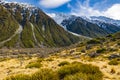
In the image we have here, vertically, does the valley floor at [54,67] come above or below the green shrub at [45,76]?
below

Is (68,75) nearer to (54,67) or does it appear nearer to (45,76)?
(45,76)

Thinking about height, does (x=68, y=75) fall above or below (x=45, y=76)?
below

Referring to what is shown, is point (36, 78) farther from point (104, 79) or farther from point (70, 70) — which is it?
point (104, 79)

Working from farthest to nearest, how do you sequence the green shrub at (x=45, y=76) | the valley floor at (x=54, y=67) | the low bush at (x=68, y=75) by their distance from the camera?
the valley floor at (x=54, y=67) → the green shrub at (x=45, y=76) → the low bush at (x=68, y=75)

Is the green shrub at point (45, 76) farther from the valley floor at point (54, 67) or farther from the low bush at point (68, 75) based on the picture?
the valley floor at point (54, 67)

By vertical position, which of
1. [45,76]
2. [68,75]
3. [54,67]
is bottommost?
[54,67]

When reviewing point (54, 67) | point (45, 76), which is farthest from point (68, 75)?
point (54, 67)

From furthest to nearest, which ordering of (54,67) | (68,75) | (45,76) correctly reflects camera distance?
(54,67) → (68,75) → (45,76)

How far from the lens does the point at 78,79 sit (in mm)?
13055

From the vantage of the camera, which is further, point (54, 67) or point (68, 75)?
point (54, 67)

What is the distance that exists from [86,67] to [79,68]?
0.48 m

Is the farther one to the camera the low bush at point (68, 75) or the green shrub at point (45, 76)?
the green shrub at point (45, 76)

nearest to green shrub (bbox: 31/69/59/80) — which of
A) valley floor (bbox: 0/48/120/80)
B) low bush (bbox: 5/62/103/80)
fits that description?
low bush (bbox: 5/62/103/80)

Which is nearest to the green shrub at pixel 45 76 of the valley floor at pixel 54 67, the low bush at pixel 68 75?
the low bush at pixel 68 75
